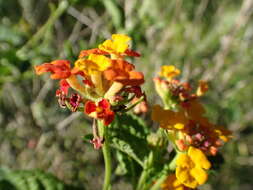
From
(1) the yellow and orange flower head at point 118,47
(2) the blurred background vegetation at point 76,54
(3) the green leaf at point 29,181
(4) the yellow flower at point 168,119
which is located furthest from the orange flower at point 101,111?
(2) the blurred background vegetation at point 76,54

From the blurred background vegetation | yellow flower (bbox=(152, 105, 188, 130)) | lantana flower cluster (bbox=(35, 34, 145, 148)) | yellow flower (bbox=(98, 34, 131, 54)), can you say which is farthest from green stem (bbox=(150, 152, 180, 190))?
the blurred background vegetation

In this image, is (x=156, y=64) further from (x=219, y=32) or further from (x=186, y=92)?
(x=186, y=92)

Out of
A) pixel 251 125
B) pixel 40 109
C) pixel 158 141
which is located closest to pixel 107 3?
pixel 40 109

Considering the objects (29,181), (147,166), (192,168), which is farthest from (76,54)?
(192,168)

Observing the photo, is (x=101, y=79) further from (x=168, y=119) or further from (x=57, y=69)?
(x=168, y=119)

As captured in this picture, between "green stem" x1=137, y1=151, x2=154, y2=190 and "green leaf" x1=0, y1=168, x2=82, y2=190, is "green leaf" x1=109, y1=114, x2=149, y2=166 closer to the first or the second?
"green stem" x1=137, y1=151, x2=154, y2=190
